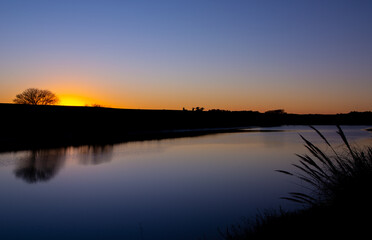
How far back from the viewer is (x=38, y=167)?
14.1 meters

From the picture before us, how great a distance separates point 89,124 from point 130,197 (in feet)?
143

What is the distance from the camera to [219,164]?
634 inches

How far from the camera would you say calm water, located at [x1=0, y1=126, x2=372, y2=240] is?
6492 mm

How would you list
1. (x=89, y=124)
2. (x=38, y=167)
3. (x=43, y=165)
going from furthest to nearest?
(x=89, y=124) < (x=43, y=165) < (x=38, y=167)

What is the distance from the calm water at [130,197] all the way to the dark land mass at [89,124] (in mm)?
3599

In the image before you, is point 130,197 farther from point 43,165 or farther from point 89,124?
point 89,124

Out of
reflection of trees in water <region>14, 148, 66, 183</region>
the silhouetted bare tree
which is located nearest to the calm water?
reflection of trees in water <region>14, 148, 66, 183</region>

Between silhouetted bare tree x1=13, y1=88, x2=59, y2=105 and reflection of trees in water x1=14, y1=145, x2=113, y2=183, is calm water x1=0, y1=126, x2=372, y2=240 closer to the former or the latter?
reflection of trees in water x1=14, y1=145, x2=113, y2=183

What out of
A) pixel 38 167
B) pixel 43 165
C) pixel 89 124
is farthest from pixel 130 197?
pixel 89 124

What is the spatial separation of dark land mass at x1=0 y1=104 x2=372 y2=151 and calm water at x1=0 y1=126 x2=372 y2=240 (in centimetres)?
360

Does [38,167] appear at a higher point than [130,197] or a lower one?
higher

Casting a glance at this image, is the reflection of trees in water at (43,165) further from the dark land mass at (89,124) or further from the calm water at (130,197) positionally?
the dark land mass at (89,124)

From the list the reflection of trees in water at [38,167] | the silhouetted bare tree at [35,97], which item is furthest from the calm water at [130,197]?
the silhouetted bare tree at [35,97]

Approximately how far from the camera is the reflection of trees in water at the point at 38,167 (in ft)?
39.7
